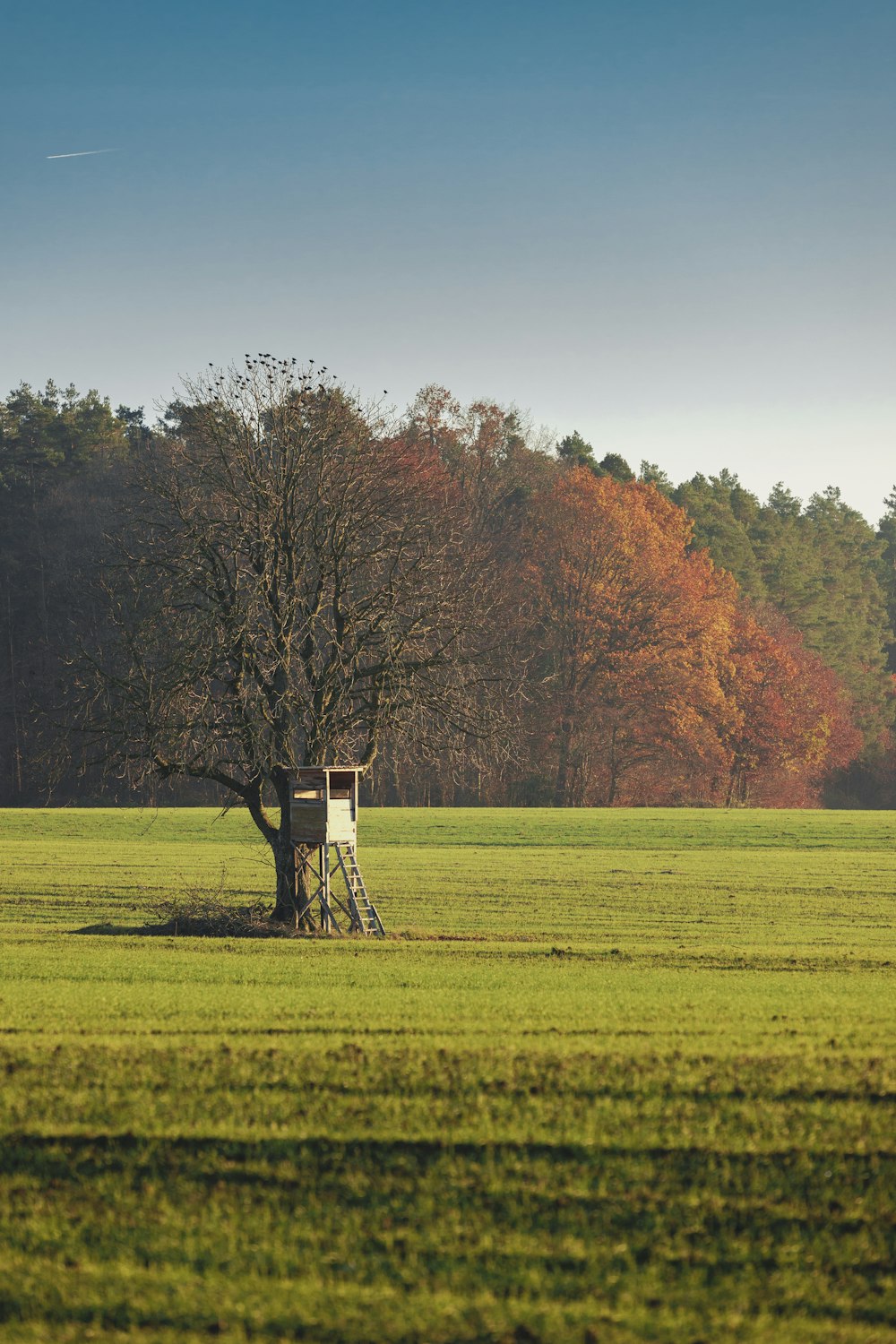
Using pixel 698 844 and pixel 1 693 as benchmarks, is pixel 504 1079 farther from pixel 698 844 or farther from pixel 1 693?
pixel 1 693

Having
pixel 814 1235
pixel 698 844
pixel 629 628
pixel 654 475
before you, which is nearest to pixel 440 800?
pixel 629 628

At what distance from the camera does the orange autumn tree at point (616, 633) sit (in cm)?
6719

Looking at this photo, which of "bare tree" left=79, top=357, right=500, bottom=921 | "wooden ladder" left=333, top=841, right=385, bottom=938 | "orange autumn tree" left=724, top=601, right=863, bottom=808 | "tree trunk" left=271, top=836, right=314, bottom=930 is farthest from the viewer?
"orange autumn tree" left=724, top=601, right=863, bottom=808

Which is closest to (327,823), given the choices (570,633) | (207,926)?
(207,926)

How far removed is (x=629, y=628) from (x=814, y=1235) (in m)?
62.2

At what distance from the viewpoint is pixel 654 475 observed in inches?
3999

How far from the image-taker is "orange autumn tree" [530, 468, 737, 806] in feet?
220

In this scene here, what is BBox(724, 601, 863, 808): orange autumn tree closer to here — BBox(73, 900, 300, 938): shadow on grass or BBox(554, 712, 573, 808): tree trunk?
BBox(554, 712, 573, 808): tree trunk

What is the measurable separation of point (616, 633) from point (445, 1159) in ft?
202

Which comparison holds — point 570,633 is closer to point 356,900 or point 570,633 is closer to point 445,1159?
point 356,900

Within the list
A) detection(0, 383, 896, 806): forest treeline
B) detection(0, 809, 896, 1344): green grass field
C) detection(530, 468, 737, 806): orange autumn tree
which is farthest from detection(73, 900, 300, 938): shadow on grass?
detection(530, 468, 737, 806): orange autumn tree

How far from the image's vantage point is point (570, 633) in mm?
67875

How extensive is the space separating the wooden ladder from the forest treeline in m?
35.2

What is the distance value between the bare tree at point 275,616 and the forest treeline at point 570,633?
3239cm
